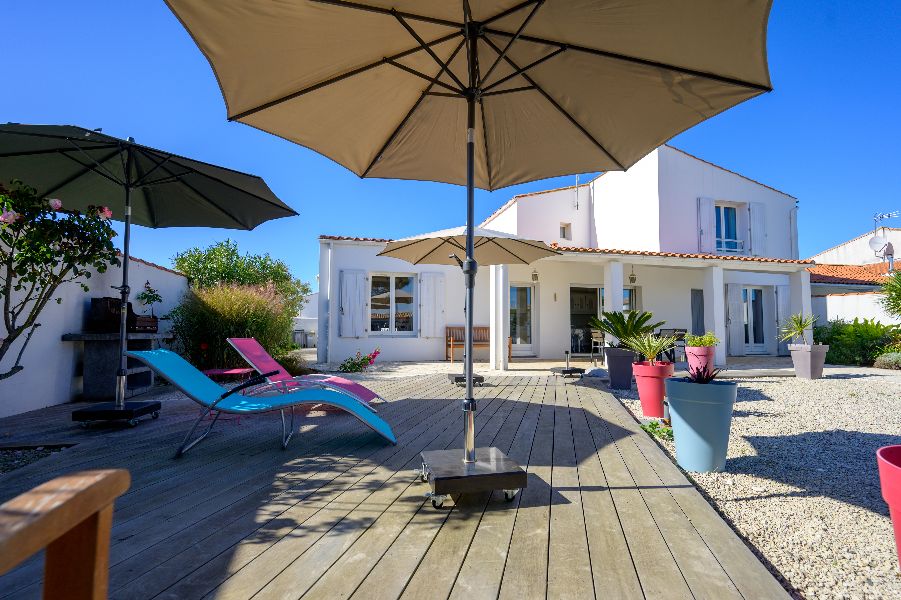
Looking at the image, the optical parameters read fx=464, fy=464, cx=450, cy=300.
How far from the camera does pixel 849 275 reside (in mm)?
15031

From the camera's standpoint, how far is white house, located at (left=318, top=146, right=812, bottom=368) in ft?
35.1

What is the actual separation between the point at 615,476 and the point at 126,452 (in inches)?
127

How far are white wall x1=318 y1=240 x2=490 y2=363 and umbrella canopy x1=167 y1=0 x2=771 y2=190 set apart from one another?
749 centimetres

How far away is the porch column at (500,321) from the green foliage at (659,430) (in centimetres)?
443

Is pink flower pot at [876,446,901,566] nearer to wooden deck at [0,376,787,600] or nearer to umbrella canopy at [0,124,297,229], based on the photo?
wooden deck at [0,376,787,600]

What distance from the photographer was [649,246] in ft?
40.6

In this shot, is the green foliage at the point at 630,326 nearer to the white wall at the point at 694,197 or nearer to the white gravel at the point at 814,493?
the white gravel at the point at 814,493

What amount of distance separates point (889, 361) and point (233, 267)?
16.8 meters

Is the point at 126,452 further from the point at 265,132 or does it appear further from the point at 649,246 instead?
the point at 649,246

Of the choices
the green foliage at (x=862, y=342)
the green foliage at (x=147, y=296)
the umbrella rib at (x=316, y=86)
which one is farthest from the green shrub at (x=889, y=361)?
the green foliage at (x=147, y=296)

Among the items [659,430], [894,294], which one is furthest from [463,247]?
[894,294]

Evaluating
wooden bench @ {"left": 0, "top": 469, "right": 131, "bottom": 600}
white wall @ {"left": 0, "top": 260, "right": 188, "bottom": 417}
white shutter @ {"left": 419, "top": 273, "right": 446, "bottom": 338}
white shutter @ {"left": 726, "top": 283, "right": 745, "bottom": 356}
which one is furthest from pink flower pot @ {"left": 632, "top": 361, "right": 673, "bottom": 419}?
white shutter @ {"left": 726, "top": 283, "right": 745, "bottom": 356}

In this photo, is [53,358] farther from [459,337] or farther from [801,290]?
[801,290]

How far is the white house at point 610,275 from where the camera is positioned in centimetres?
1071
